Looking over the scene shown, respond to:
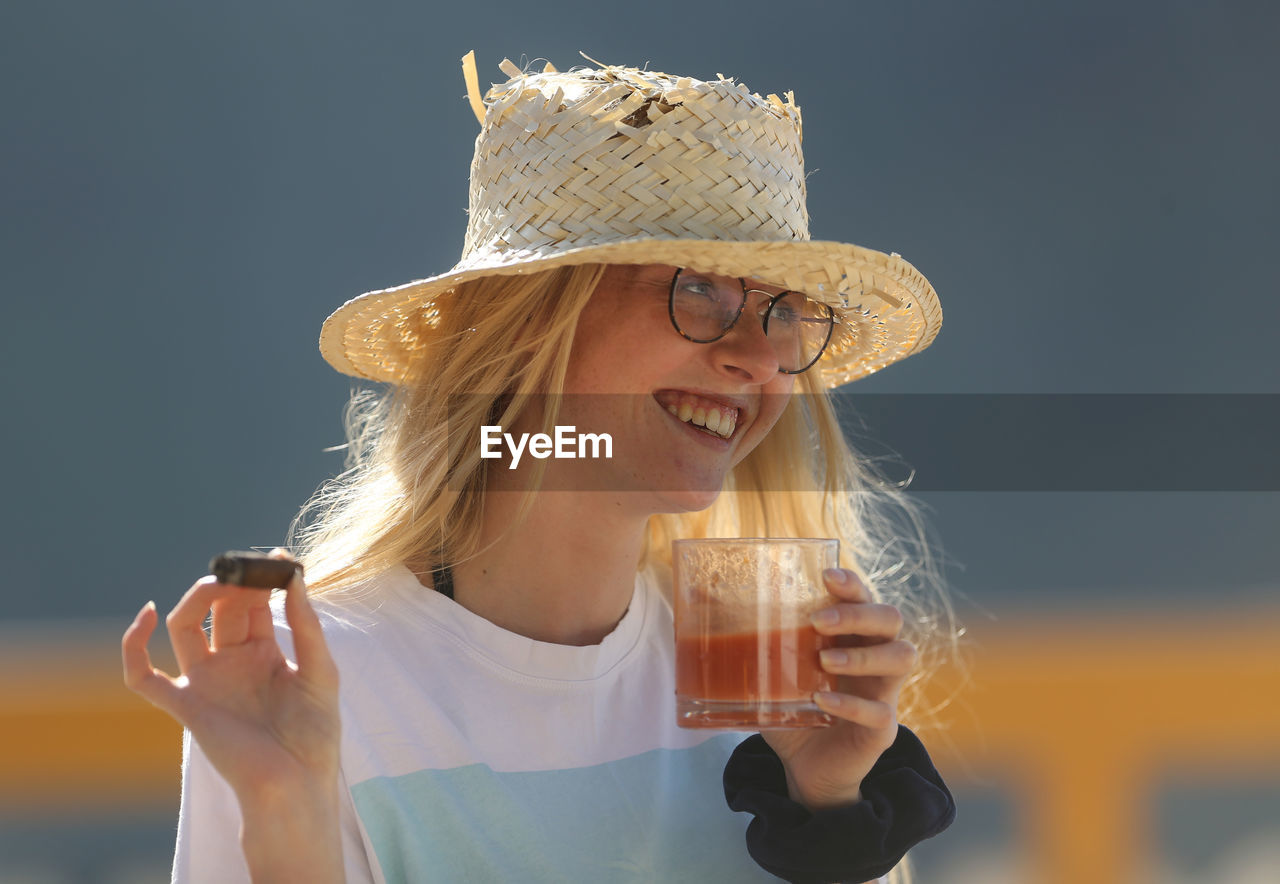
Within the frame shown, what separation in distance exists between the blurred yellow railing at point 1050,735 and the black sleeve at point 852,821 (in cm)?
245

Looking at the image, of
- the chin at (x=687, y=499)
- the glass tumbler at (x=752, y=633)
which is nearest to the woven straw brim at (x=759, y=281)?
the chin at (x=687, y=499)

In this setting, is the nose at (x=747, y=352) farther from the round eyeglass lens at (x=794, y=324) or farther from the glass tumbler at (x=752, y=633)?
the glass tumbler at (x=752, y=633)

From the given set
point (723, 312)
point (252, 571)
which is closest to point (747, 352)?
point (723, 312)

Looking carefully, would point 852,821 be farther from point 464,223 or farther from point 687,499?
point 464,223

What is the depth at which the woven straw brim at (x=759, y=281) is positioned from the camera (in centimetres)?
179

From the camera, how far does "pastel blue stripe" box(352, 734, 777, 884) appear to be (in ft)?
5.71

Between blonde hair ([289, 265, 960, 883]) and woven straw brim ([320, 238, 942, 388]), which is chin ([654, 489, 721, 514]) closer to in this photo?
blonde hair ([289, 265, 960, 883])

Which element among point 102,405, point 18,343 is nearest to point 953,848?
point 102,405

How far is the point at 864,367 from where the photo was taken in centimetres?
251

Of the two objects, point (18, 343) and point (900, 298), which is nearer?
point (900, 298)

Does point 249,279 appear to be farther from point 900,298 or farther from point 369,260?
point 900,298

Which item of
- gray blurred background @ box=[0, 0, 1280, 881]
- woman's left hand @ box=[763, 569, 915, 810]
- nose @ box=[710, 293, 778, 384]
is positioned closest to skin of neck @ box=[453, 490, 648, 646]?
nose @ box=[710, 293, 778, 384]

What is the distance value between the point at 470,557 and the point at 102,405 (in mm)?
3878

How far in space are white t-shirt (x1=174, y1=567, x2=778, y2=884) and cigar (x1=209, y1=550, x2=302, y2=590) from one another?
60cm
